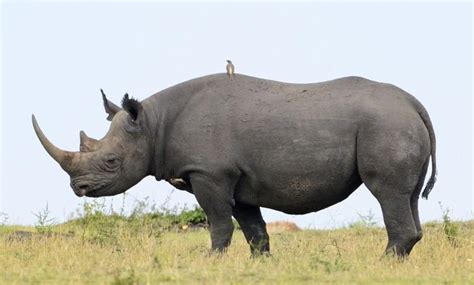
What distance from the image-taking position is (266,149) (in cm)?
1341

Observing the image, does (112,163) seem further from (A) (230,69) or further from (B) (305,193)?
(B) (305,193)

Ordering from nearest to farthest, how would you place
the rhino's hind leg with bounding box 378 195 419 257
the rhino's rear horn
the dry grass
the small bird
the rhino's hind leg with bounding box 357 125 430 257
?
1. the dry grass
2. the rhino's hind leg with bounding box 357 125 430 257
3. the rhino's hind leg with bounding box 378 195 419 257
4. the rhino's rear horn
5. the small bird

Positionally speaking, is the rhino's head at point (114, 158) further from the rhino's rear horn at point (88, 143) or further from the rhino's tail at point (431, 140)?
the rhino's tail at point (431, 140)

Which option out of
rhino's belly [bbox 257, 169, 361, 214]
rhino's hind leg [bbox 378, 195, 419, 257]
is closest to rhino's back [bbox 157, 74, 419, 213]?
rhino's belly [bbox 257, 169, 361, 214]

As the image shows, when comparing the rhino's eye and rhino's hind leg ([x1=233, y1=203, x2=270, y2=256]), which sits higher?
the rhino's eye

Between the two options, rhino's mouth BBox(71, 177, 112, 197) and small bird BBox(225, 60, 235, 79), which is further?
small bird BBox(225, 60, 235, 79)

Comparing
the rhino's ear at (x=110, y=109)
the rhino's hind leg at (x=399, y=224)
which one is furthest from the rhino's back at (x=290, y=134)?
the rhino's ear at (x=110, y=109)

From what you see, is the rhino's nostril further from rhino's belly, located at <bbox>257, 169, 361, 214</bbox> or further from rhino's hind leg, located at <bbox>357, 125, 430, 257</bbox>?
rhino's hind leg, located at <bbox>357, 125, 430, 257</bbox>

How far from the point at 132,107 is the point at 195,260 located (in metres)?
2.40

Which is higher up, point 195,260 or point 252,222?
point 252,222

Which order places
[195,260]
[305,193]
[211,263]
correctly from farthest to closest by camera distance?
[305,193], [195,260], [211,263]

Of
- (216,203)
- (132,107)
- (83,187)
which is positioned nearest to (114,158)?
(83,187)

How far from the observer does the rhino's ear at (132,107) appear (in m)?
13.8

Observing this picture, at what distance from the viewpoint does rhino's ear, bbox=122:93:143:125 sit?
45.3 feet
